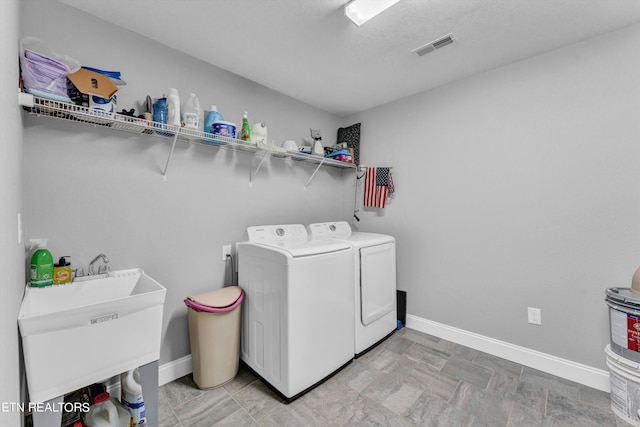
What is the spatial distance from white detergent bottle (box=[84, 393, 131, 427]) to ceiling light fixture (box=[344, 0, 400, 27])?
8.24 feet

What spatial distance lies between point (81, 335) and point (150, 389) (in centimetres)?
47

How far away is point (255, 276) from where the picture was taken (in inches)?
77.7

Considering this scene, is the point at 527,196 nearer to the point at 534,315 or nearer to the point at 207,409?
the point at 534,315

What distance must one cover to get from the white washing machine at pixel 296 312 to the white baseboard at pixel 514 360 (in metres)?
0.48

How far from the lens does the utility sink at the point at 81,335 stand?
3.50 feet

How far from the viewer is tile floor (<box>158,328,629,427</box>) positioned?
1.58 meters

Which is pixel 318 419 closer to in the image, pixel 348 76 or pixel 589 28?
pixel 348 76

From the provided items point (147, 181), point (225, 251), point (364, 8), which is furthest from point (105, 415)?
point (364, 8)

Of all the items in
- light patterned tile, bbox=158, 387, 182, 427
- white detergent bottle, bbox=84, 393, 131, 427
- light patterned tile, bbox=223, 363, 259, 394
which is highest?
white detergent bottle, bbox=84, 393, 131, 427

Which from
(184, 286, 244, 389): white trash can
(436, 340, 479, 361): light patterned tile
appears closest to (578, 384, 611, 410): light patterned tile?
(436, 340, 479, 361): light patterned tile

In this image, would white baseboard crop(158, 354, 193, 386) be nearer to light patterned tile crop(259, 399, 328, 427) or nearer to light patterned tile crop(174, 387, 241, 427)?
light patterned tile crop(174, 387, 241, 427)

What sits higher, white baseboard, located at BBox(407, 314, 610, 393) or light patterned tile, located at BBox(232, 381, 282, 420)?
white baseboard, located at BBox(407, 314, 610, 393)

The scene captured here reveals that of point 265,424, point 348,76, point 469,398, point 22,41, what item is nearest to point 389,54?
point 348,76

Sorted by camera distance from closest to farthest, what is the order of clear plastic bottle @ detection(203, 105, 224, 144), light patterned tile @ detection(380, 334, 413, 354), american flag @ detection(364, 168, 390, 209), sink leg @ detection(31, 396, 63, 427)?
sink leg @ detection(31, 396, 63, 427)
clear plastic bottle @ detection(203, 105, 224, 144)
light patterned tile @ detection(380, 334, 413, 354)
american flag @ detection(364, 168, 390, 209)
